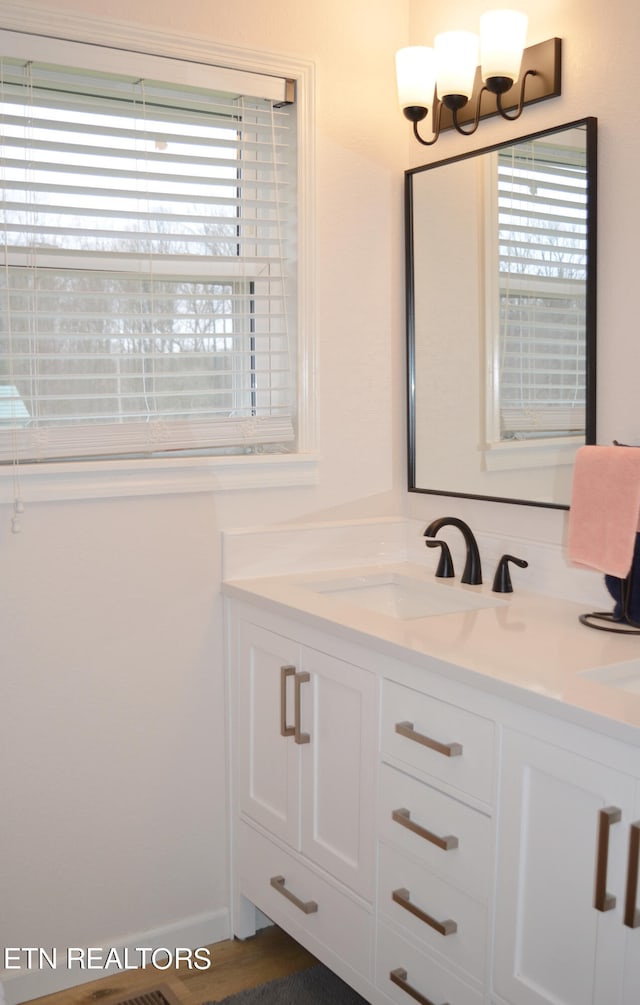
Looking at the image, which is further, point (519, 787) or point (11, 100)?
point (11, 100)

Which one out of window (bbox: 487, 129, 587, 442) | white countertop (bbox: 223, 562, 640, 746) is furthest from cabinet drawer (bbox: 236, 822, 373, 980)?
window (bbox: 487, 129, 587, 442)

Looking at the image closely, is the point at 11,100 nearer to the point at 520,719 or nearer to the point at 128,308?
the point at 128,308

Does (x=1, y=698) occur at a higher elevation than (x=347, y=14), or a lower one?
lower

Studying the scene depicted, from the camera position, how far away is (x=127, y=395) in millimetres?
2252

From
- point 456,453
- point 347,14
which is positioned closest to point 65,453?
point 456,453

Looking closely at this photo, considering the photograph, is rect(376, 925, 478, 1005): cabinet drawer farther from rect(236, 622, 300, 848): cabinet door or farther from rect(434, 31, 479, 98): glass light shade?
rect(434, 31, 479, 98): glass light shade

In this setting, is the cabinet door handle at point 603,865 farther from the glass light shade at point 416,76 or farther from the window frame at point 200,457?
the glass light shade at point 416,76

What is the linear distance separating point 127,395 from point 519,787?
126 centimetres

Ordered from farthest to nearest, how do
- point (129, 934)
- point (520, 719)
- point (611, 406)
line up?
point (129, 934)
point (611, 406)
point (520, 719)

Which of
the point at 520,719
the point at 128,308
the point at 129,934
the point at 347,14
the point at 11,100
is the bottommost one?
the point at 129,934

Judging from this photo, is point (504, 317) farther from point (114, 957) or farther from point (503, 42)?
point (114, 957)

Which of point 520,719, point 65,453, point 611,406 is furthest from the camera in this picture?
point 65,453

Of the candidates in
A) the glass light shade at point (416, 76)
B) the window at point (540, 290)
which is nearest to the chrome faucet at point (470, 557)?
the window at point (540, 290)

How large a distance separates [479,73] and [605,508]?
1.13 meters
